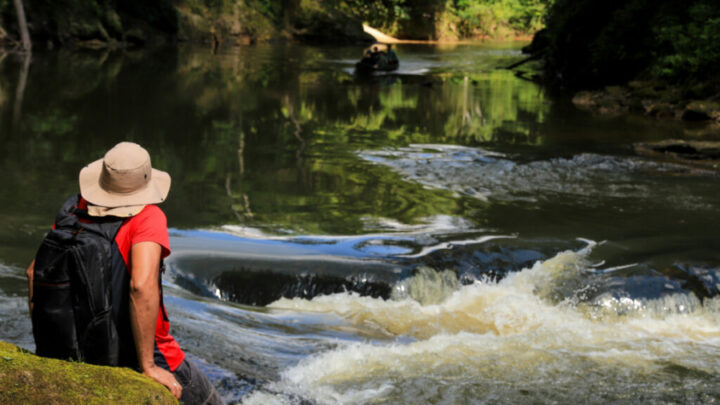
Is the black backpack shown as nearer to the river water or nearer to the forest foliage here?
the river water

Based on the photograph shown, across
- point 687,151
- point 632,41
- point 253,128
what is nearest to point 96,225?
point 687,151

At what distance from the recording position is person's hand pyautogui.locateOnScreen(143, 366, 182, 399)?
333 centimetres

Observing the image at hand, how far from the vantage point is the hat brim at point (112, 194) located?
10.2ft

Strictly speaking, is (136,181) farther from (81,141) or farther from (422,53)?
(422,53)

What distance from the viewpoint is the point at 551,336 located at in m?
6.51

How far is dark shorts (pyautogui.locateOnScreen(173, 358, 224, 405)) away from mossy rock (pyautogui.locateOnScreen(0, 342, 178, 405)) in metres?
0.33

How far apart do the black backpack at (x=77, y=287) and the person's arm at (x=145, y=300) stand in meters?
0.08

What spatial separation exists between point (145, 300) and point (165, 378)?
42 centimetres

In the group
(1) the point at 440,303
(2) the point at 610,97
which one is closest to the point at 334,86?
(2) the point at 610,97

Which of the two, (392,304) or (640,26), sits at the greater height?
(640,26)

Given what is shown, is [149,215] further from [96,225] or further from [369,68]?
[369,68]

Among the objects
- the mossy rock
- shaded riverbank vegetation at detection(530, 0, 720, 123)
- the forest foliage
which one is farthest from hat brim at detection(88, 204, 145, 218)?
the forest foliage

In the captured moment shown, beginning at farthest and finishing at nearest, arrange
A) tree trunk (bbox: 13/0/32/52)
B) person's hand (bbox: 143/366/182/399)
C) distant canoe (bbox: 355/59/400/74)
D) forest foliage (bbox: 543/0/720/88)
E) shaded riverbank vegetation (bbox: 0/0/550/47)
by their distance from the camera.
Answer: shaded riverbank vegetation (bbox: 0/0/550/47)
tree trunk (bbox: 13/0/32/52)
distant canoe (bbox: 355/59/400/74)
forest foliage (bbox: 543/0/720/88)
person's hand (bbox: 143/366/182/399)

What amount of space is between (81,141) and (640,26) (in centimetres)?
1665
